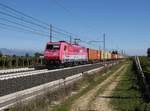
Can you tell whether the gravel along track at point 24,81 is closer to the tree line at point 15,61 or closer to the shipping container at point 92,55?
the tree line at point 15,61

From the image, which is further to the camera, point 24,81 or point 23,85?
point 24,81

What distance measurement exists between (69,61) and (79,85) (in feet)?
95.6

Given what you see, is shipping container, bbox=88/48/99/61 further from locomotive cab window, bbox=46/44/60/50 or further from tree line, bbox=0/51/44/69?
locomotive cab window, bbox=46/44/60/50

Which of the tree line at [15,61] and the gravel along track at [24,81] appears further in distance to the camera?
the tree line at [15,61]

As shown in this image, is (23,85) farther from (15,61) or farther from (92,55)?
(92,55)

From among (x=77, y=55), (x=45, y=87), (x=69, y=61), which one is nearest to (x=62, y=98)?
(x=45, y=87)

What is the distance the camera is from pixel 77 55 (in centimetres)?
6116

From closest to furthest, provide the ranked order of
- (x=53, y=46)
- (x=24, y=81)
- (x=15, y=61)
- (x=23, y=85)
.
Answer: (x=23, y=85), (x=24, y=81), (x=53, y=46), (x=15, y=61)

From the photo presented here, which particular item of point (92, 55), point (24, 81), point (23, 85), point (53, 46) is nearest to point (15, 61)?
point (53, 46)

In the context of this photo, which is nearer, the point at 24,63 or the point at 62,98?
the point at 62,98

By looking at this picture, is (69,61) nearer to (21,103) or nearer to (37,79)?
(37,79)

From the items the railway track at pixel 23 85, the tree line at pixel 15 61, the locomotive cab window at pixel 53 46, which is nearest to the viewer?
the railway track at pixel 23 85

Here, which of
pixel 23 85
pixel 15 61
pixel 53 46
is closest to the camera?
pixel 23 85

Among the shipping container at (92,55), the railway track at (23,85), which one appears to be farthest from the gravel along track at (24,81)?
the shipping container at (92,55)
